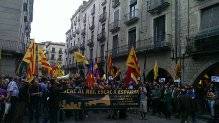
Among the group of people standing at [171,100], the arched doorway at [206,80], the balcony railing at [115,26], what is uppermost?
the balcony railing at [115,26]

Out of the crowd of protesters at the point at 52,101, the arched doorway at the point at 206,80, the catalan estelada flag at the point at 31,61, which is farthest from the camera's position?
the arched doorway at the point at 206,80

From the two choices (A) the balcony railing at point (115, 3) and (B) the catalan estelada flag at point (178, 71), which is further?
(A) the balcony railing at point (115, 3)

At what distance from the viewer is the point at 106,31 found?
36.7 meters

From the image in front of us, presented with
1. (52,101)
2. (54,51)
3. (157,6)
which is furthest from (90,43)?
(54,51)

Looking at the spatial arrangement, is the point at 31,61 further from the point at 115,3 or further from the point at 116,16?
the point at 115,3

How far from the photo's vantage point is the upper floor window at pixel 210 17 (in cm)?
1941

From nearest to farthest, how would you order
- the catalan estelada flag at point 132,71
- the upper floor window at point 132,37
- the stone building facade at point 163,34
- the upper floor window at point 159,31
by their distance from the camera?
the catalan estelada flag at point 132,71 < the stone building facade at point 163,34 < the upper floor window at point 159,31 < the upper floor window at point 132,37

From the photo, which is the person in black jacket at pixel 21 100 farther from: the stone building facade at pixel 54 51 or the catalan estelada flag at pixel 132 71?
the stone building facade at pixel 54 51

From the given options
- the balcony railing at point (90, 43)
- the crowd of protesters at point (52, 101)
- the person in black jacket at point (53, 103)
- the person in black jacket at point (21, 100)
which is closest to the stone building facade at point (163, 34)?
the balcony railing at point (90, 43)

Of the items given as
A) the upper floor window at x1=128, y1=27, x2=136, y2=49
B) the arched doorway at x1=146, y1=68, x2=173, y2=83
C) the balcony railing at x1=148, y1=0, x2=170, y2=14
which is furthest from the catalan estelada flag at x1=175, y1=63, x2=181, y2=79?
the upper floor window at x1=128, y1=27, x2=136, y2=49

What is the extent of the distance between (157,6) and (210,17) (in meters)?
5.63

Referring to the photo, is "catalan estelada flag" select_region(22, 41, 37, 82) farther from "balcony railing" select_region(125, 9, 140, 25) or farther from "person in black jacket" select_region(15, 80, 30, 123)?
"balcony railing" select_region(125, 9, 140, 25)

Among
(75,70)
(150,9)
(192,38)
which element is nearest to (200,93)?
(192,38)

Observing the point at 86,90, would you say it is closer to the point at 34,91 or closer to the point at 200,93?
the point at 34,91
